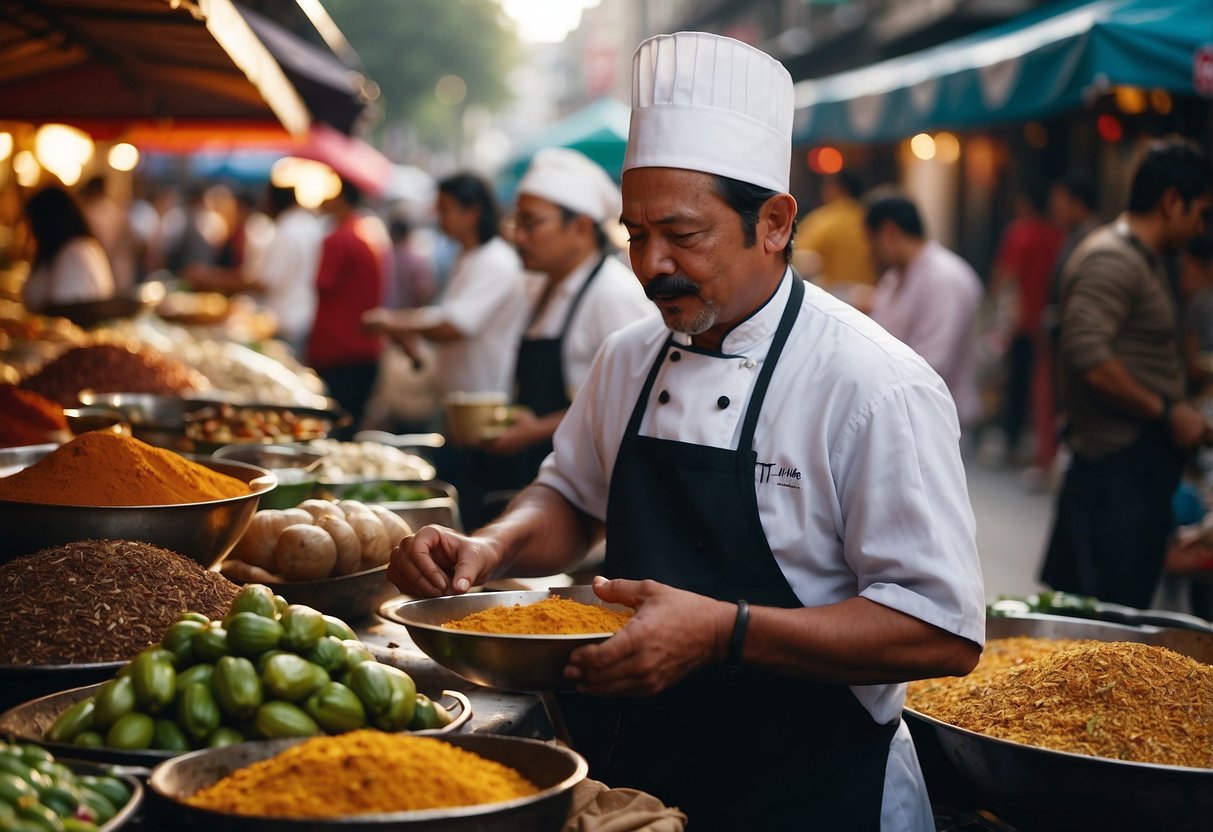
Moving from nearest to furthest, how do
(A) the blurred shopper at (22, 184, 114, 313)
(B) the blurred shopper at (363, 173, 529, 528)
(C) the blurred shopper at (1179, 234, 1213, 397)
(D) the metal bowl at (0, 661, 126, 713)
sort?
1. (D) the metal bowl at (0, 661, 126, 713)
2. (B) the blurred shopper at (363, 173, 529, 528)
3. (C) the blurred shopper at (1179, 234, 1213, 397)
4. (A) the blurred shopper at (22, 184, 114, 313)

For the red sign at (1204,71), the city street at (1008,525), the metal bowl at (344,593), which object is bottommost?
the city street at (1008,525)

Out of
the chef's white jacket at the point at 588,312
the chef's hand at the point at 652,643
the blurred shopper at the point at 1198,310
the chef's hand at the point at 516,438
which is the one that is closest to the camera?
the chef's hand at the point at 652,643

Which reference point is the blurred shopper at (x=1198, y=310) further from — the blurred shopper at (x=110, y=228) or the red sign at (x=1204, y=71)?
the blurred shopper at (x=110, y=228)

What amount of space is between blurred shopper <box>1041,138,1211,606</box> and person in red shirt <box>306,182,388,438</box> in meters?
5.51

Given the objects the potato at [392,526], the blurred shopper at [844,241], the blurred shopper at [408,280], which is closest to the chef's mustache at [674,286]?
the potato at [392,526]

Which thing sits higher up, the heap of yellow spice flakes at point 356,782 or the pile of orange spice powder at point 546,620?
the pile of orange spice powder at point 546,620

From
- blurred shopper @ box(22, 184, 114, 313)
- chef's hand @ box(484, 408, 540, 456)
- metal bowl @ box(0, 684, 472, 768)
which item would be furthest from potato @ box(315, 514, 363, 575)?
blurred shopper @ box(22, 184, 114, 313)

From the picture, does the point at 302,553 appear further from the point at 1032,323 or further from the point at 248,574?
the point at 1032,323

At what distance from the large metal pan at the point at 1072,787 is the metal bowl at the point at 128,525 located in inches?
59.0

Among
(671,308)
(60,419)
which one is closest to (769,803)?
(671,308)

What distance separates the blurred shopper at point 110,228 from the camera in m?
11.9

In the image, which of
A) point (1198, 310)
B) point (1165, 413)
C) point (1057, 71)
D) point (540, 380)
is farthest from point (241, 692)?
point (1198, 310)

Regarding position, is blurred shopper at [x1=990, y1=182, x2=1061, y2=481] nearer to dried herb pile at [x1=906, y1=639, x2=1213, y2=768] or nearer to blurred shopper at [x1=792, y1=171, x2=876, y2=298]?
blurred shopper at [x1=792, y1=171, x2=876, y2=298]

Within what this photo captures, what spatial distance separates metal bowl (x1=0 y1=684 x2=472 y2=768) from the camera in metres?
1.87
